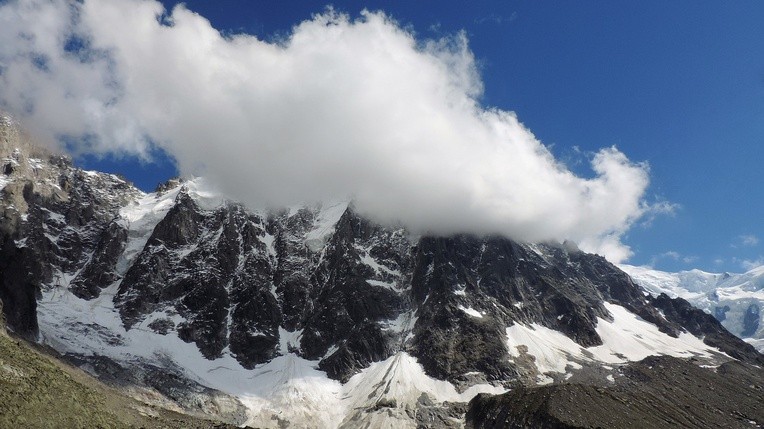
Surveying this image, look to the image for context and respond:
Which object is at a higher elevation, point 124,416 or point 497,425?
point 497,425

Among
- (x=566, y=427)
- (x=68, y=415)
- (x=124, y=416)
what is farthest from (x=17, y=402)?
(x=566, y=427)

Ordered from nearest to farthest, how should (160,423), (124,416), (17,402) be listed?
(17,402), (124,416), (160,423)

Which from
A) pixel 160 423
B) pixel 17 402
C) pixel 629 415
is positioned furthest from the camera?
pixel 629 415

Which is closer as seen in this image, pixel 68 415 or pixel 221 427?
pixel 68 415

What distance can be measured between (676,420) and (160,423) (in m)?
174

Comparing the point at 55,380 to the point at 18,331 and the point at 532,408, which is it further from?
the point at 532,408

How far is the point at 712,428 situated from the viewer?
19575cm

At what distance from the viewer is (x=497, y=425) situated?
655 feet

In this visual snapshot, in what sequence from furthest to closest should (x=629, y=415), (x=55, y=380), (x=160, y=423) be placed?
(x=629, y=415) → (x=160, y=423) → (x=55, y=380)

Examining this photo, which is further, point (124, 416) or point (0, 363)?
point (124, 416)

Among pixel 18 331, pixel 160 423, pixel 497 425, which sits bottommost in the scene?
pixel 160 423

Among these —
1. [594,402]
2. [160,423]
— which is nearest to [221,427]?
[160,423]

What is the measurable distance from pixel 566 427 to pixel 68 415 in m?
141

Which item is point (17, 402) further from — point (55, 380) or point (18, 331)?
point (18, 331)
